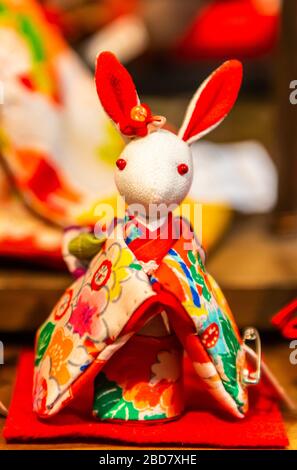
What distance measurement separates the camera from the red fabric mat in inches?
39.4

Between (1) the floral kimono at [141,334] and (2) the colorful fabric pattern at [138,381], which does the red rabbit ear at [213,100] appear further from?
(2) the colorful fabric pattern at [138,381]

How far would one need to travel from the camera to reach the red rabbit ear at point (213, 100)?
1.01 meters

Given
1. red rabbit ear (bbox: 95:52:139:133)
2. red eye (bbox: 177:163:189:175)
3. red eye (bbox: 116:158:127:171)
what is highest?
red rabbit ear (bbox: 95:52:139:133)

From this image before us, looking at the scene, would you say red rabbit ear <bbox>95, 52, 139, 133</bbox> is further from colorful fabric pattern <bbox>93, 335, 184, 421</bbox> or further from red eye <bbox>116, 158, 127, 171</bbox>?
colorful fabric pattern <bbox>93, 335, 184, 421</bbox>

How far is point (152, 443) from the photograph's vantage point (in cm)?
100

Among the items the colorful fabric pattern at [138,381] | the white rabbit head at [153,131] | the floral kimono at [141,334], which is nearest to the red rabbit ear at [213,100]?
the white rabbit head at [153,131]

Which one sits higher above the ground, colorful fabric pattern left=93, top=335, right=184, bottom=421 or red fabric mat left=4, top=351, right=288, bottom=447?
colorful fabric pattern left=93, top=335, right=184, bottom=421

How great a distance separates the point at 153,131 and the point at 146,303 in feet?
0.66

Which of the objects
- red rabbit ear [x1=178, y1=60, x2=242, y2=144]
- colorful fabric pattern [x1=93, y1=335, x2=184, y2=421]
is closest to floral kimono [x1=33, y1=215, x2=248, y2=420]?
colorful fabric pattern [x1=93, y1=335, x2=184, y2=421]

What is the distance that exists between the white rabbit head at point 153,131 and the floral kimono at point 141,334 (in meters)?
0.05

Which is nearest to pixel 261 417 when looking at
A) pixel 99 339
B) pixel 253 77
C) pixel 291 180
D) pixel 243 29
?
pixel 99 339

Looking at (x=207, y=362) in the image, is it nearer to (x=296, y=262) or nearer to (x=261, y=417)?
(x=261, y=417)

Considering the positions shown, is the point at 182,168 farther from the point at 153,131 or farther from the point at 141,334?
the point at 141,334

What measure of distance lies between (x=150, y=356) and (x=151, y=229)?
0.15 m
